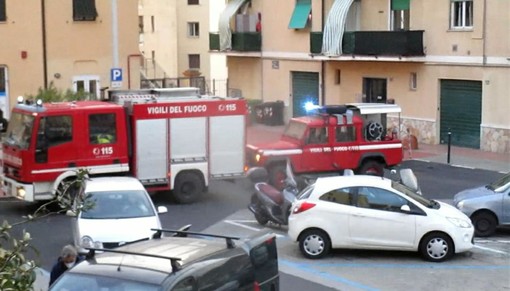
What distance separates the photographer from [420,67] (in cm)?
3381

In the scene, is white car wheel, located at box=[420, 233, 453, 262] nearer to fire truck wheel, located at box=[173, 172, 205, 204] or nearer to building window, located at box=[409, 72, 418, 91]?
fire truck wheel, located at box=[173, 172, 205, 204]

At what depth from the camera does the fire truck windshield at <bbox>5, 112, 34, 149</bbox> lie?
2003 cm

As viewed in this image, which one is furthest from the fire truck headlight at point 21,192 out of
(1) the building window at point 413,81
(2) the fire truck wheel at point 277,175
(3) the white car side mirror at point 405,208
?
(1) the building window at point 413,81

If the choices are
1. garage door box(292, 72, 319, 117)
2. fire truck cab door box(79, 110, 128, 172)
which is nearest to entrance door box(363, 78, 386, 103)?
garage door box(292, 72, 319, 117)

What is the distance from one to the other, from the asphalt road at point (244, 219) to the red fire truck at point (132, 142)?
0.66 metres

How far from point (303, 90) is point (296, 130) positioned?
710 inches

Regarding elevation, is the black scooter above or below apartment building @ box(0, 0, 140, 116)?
below

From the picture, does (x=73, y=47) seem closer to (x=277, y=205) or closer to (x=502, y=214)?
(x=277, y=205)

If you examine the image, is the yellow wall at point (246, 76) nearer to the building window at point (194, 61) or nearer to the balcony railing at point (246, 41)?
the balcony railing at point (246, 41)

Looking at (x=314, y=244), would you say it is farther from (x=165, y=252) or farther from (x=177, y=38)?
(x=177, y=38)

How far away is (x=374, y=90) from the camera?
36938 mm

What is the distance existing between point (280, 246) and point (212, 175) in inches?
203

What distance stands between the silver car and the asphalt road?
19.3 inches

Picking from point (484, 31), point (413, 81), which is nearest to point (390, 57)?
point (413, 81)
